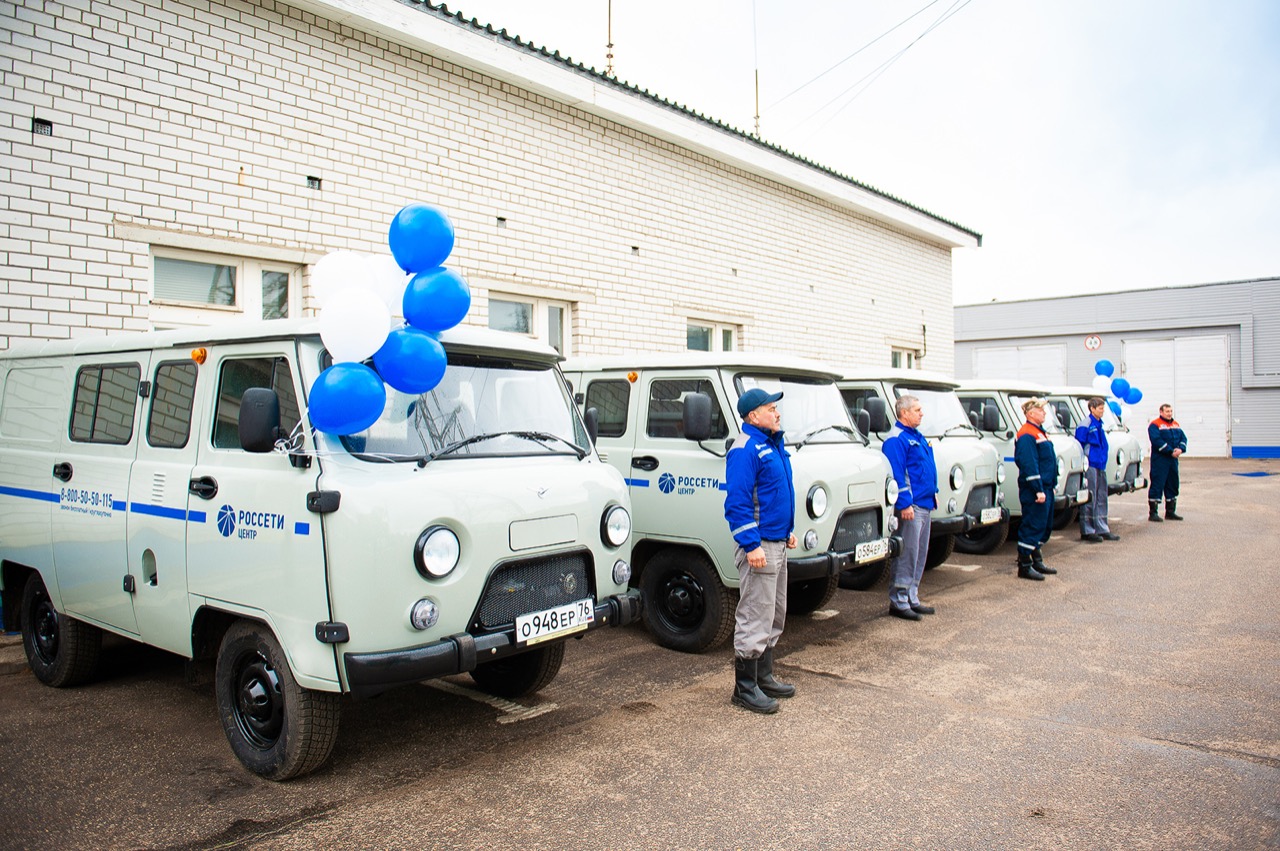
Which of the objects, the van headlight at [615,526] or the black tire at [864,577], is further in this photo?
the black tire at [864,577]

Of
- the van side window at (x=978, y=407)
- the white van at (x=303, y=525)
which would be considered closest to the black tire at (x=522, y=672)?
the white van at (x=303, y=525)

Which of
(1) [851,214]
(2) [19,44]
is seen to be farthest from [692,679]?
(1) [851,214]

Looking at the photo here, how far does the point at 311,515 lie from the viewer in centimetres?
371

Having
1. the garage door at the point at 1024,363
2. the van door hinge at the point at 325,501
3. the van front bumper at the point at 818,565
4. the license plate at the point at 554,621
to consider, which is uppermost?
the garage door at the point at 1024,363

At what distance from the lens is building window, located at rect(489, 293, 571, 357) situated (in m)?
9.82

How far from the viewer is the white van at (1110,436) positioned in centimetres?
1299

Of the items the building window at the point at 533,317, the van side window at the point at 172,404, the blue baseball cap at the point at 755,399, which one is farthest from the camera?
the building window at the point at 533,317

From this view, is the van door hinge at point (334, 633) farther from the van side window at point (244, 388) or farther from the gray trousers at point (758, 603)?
the gray trousers at point (758, 603)

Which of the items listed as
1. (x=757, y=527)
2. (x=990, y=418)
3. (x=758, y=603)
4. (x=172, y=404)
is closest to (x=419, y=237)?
(x=172, y=404)

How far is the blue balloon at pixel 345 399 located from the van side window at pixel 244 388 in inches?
13.7

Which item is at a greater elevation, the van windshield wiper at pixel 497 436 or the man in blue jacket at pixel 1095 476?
the van windshield wiper at pixel 497 436

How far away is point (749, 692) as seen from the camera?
16.6 ft

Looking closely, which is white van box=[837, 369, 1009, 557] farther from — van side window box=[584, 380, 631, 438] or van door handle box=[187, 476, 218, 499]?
van door handle box=[187, 476, 218, 499]

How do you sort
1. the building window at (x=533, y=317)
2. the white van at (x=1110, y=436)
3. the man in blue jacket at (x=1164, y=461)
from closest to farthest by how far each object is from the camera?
1. the building window at (x=533, y=317)
2. the white van at (x=1110, y=436)
3. the man in blue jacket at (x=1164, y=461)
